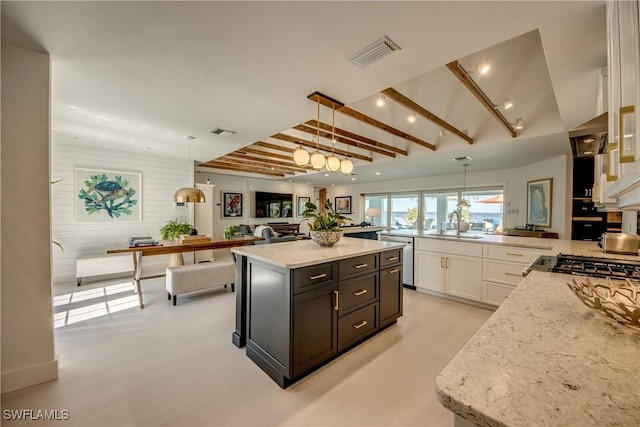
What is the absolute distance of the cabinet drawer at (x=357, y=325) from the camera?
2145 mm

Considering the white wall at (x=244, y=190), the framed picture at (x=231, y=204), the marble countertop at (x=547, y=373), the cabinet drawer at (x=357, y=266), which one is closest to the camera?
the marble countertop at (x=547, y=373)

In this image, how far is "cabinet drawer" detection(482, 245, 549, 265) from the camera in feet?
9.30

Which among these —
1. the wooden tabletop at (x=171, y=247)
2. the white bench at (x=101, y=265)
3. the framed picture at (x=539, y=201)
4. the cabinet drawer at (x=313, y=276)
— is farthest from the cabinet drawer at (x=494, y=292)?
the white bench at (x=101, y=265)

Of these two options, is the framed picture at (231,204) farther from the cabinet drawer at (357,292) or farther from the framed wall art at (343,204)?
the cabinet drawer at (357,292)

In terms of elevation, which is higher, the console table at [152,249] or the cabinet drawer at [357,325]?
the console table at [152,249]

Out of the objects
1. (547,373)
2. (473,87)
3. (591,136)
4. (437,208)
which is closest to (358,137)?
(473,87)

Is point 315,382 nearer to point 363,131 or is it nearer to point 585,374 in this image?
point 585,374

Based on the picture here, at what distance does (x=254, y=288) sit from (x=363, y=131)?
128 inches

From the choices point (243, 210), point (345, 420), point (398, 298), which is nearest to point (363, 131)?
point (398, 298)

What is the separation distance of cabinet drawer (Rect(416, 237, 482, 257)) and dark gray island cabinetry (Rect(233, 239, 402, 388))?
1473 millimetres

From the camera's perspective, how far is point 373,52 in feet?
5.83

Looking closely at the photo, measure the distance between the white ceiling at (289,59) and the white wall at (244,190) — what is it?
12.3 ft

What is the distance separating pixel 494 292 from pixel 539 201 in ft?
10.7

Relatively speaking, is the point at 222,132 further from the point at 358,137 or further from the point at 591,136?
the point at 591,136
